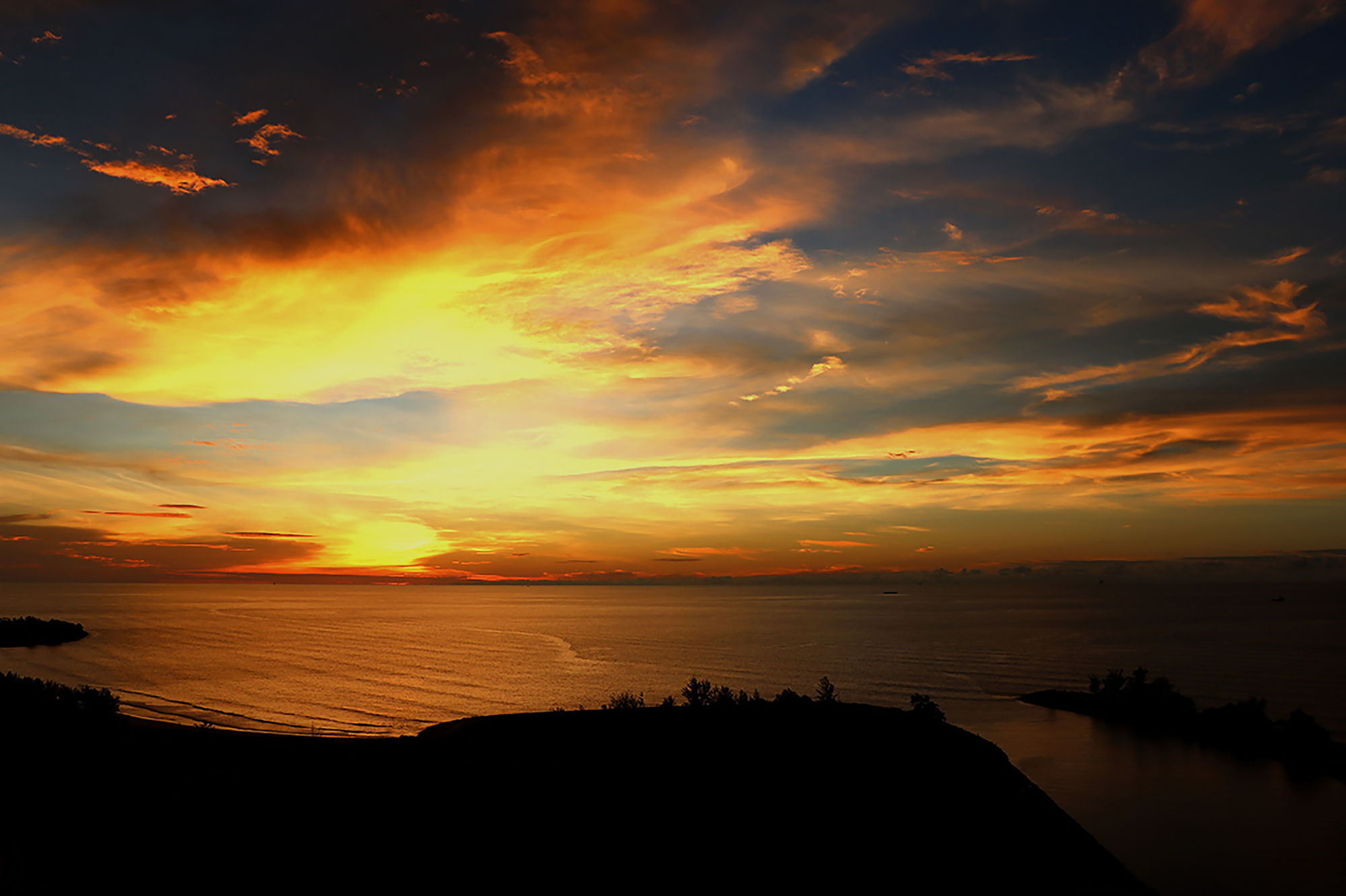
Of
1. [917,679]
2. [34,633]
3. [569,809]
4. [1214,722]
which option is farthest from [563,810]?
[34,633]

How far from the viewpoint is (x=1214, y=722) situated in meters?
50.9

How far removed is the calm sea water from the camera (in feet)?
109

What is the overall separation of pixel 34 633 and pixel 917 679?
12543 cm

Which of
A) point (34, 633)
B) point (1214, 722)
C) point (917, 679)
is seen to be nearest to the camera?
point (1214, 722)

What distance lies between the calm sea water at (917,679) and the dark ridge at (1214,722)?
7.04 feet

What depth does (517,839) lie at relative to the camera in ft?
62.3

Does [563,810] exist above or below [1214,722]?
above

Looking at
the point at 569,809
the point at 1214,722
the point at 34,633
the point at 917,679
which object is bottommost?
the point at 34,633

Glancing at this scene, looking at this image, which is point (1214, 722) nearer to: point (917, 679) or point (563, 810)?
point (917, 679)

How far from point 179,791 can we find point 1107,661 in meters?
104

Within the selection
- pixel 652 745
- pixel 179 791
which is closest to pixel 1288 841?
pixel 652 745

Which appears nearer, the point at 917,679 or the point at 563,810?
the point at 563,810

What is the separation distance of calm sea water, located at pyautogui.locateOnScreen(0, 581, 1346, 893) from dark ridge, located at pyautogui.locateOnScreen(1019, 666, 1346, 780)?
84.4 inches

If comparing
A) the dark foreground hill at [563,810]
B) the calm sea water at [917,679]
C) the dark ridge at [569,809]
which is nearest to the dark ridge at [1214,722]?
the calm sea water at [917,679]
